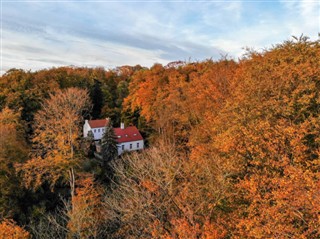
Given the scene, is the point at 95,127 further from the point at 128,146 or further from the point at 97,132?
the point at 128,146

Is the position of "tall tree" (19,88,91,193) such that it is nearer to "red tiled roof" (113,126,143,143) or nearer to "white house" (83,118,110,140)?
"red tiled roof" (113,126,143,143)

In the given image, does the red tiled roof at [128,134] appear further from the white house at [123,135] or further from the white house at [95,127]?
the white house at [95,127]

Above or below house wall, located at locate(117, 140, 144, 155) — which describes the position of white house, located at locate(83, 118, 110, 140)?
above

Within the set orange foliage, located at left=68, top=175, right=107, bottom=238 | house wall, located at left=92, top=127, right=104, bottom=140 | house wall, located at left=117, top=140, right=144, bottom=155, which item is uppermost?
house wall, located at left=92, top=127, right=104, bottom=140

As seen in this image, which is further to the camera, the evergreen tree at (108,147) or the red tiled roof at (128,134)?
the red tiled roof at (128,134)

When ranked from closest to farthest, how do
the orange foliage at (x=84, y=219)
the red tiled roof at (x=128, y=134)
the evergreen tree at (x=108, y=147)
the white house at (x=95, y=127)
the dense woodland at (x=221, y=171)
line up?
the dense woodland at (x=221, y=171) < the orange foliage at (x=84, y=219) < the evergreen tree at (x=108, y=147) < the red tiled roof at (x=128, y=134) < the white house at (x=95, y=127)

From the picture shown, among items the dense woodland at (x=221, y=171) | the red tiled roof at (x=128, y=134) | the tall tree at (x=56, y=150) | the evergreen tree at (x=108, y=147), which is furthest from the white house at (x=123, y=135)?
the tall tree at (x=56, y=150)

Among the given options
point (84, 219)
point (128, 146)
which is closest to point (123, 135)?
point (128, 146)

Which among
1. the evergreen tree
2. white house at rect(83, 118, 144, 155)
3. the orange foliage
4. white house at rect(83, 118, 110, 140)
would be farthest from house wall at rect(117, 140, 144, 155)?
the orange foliage
